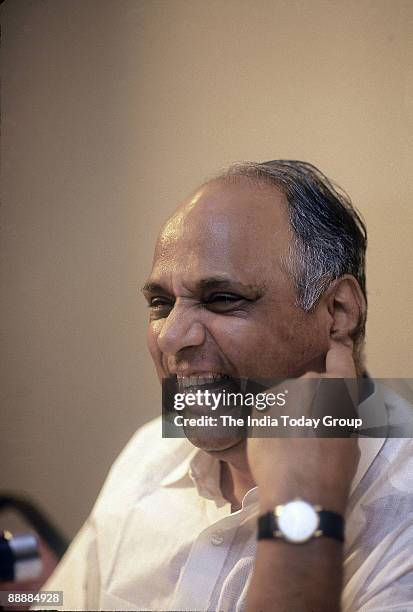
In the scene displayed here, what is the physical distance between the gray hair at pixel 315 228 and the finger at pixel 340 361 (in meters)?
0.03

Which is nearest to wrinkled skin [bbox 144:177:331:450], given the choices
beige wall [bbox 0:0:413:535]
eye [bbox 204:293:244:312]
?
eye [bbox 204:293:244:312]

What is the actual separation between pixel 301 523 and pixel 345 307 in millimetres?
355

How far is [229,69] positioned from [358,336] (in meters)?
0.54

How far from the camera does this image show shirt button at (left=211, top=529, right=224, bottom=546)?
1171mm

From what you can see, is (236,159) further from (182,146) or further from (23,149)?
(23,149)

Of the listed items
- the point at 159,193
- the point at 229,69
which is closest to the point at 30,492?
the point at 159,193

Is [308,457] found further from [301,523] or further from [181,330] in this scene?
[181,330]

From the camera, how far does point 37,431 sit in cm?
134

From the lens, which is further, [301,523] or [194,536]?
[194,536]

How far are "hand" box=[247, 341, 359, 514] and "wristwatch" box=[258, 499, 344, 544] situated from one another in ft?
0.03

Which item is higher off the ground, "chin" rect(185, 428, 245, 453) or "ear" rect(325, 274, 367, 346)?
"ear" rect(325, 274, 367, 346)

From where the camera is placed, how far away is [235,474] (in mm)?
1196

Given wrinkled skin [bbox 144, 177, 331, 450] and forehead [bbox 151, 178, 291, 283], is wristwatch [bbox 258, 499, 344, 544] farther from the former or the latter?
forehead [bbox 151, 178, 291, 283]

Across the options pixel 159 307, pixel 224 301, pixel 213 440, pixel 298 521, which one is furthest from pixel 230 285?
pixel 298 521
